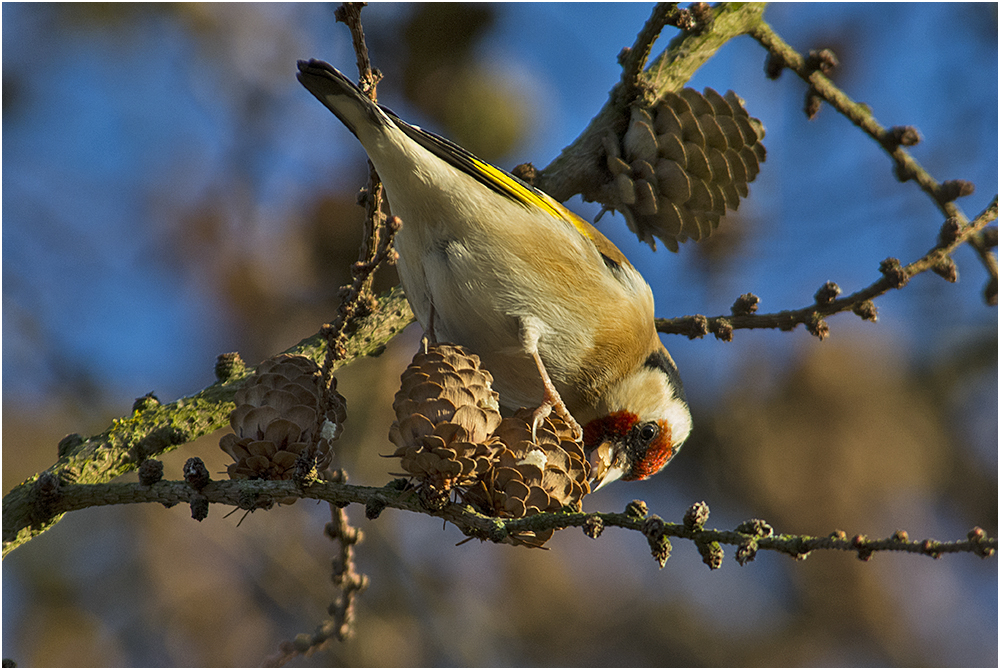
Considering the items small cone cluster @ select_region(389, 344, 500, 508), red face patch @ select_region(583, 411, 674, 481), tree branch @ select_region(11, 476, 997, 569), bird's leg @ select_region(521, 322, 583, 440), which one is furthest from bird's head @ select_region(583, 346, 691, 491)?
tree branch @ select_region(11, 476, 997, 569)

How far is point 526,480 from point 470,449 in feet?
0.46

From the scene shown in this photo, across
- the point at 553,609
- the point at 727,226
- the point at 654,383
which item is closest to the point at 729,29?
the point at 654,383

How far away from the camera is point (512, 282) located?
81.3 inches

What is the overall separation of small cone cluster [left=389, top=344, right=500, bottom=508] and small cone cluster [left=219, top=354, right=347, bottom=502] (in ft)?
0.52

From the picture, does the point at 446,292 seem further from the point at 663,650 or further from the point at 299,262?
the point at 663,650

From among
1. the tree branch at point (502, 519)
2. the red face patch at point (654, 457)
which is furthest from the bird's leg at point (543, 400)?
the red face patch at point (654, 457)

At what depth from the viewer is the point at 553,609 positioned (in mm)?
4301

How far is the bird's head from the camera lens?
2.29 meters

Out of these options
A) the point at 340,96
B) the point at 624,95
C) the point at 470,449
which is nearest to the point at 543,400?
the point at 470,449

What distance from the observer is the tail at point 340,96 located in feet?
6.40

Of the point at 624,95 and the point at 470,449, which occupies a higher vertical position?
the point at 624,95

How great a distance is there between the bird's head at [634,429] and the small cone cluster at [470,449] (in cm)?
68

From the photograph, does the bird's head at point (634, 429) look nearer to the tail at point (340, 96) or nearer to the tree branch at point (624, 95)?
the tree branch at point (624, 95)

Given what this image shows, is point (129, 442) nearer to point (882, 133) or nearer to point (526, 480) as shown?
point (526, 480)
